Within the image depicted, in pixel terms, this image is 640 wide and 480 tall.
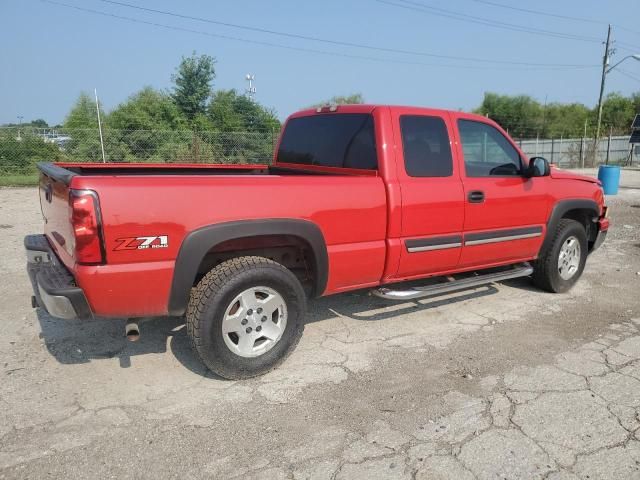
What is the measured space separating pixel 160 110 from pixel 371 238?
732 inches

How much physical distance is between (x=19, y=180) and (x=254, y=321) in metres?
15.7

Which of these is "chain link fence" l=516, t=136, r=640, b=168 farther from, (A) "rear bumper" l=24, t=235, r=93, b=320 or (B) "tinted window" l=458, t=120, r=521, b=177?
(A) "rear bumper" l=24, t=235, r=93, b=320

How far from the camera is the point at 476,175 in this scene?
14.5 feet

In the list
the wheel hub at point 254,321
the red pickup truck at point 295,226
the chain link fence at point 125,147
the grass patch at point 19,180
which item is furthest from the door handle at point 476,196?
the grass patch at point 19,180

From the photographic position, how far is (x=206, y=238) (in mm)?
3047

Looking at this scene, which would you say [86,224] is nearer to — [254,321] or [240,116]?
[254,321]

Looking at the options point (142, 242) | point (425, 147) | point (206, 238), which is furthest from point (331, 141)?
point (142, 242)

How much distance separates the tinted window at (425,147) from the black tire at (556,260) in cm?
168

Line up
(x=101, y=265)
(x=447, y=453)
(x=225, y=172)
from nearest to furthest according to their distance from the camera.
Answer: (x=447, y=453) → (x=101, y=265) → (x=225, y=172)

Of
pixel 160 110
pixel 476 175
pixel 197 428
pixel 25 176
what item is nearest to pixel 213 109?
pixel 160 110

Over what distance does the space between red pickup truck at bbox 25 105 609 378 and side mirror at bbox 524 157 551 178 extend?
1cm

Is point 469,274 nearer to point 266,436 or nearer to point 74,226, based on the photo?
point 266,436

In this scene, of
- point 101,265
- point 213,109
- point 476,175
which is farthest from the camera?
point 213,109

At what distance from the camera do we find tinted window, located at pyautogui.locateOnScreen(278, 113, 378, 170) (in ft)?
13.2
